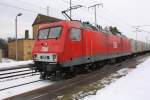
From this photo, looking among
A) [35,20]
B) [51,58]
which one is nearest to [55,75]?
[51,58]

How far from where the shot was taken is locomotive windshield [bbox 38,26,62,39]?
12414mm

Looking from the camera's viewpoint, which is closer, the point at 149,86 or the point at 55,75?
the point at 149,86

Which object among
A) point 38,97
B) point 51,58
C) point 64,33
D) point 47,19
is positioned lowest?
point 38,97

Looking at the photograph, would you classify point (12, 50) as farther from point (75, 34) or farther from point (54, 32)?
point (75, 34)

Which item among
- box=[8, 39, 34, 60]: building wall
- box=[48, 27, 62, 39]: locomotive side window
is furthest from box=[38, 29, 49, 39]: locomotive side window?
box=[8, 39, 34, 60]: building wall

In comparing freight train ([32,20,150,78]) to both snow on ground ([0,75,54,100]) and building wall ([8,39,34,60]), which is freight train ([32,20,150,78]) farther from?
building wall ([8,39,34,60])

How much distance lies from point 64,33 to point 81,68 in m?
3.01

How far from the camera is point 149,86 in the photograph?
28.5 ft

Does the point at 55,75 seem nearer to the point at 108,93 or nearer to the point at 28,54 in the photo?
the point at 108,93

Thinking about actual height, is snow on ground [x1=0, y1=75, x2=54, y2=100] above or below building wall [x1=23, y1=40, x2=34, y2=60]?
below

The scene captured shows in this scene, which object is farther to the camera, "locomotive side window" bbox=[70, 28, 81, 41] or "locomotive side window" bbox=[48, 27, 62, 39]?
"locomotive side window" bbox=[70, 28, 81, 41]

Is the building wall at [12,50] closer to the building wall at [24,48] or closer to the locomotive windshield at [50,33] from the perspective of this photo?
the building wall at [24,48]

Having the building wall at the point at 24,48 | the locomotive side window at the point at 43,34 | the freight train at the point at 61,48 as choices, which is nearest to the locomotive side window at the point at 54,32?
the freight train at the point at 61,48

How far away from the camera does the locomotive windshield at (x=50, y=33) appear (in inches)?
489
